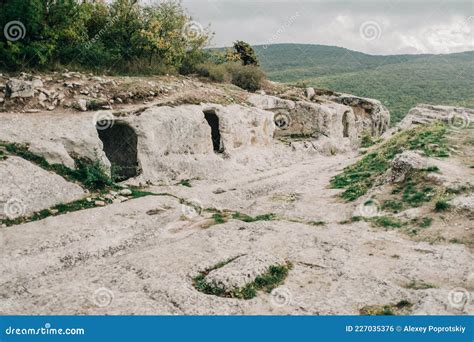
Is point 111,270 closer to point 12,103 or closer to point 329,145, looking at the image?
point 12,103

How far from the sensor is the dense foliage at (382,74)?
270 ft

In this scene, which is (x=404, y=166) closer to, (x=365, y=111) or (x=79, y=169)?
(x=79, y=169)

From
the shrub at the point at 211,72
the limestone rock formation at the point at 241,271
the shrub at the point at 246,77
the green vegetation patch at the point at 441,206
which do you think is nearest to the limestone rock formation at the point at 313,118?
the shrub at the point at 211,72
